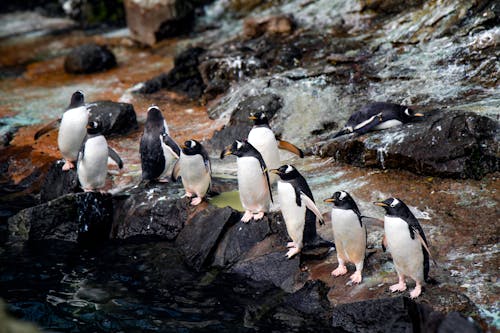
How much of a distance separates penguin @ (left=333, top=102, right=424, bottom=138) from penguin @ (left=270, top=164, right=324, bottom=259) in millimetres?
2568

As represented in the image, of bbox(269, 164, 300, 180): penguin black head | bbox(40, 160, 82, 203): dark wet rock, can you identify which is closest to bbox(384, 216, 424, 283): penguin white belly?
bbox(269, 164, 300, 180): penguin black head

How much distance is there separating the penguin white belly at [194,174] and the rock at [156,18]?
877cm

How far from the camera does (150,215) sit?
8.27 metres

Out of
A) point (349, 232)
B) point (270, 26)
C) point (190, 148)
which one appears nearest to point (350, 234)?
point (349, 232)

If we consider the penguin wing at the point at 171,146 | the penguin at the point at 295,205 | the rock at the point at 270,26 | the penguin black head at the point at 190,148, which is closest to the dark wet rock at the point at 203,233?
the penguin black head at the point at 190,148

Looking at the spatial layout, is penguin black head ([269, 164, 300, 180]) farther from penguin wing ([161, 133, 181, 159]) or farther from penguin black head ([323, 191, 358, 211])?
penguin wing ([161, 133, 181, 159])

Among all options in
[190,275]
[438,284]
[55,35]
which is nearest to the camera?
[438,284]

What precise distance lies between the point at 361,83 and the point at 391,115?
6.47 feet

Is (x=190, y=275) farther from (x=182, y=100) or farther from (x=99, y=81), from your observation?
(x=99, y=81)

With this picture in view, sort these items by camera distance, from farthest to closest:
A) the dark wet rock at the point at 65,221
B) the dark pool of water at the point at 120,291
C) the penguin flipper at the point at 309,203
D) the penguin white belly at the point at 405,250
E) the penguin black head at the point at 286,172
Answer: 1. the dark wet rock at the point at 65,221
2. the penguin black head at the point at 286,172
3. the penguin flipper at the point at 309,203
4. the dark pool of water at the point at 120,291
5. the penguin white belly at the point at 405,250

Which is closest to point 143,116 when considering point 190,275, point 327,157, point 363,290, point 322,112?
point 322,112

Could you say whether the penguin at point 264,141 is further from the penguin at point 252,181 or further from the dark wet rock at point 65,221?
the dark wet rock at point 65,221

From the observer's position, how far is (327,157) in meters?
9.30

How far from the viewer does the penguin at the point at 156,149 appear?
28.1ft
